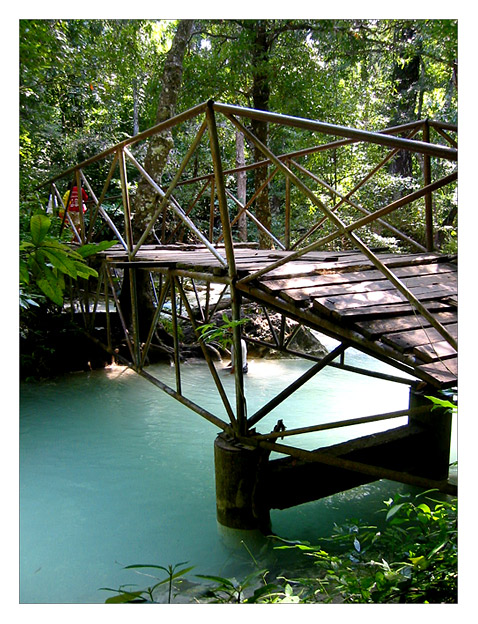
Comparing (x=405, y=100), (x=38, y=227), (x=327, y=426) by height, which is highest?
(x=405, y=100)

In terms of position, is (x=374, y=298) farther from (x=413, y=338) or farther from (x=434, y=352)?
(x=434, y=352)

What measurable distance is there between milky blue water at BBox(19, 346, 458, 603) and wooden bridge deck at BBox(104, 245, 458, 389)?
5.35 ft

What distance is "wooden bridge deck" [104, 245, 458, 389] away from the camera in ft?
8.36

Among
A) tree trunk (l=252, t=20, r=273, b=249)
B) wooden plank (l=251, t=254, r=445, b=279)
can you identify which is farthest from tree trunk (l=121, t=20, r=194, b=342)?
wooden plank (l=251, t=254, r=445, b=279)

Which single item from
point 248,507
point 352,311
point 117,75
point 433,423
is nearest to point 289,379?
point 433,423

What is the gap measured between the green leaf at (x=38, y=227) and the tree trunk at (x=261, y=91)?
287 inches

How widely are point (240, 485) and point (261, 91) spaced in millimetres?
7816

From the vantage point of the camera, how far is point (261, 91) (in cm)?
928

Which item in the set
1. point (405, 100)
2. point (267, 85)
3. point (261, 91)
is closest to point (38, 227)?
point (267, 85)

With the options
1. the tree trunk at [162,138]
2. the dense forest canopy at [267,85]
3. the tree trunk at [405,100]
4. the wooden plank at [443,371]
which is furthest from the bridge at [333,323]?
the tree trunk at [405,100]

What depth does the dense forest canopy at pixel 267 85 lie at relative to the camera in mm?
7973

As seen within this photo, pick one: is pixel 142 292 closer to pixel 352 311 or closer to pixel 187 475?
pixel 187 475
